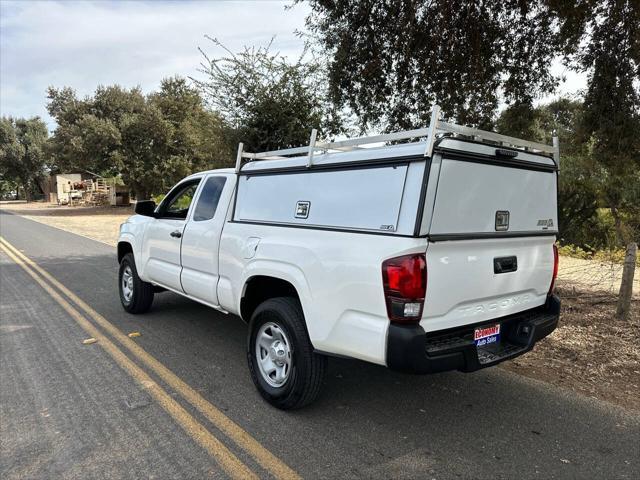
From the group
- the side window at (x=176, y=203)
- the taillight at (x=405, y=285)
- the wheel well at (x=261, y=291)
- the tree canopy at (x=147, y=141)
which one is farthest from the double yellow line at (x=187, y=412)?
the tree canopy at (x=147, y=141)

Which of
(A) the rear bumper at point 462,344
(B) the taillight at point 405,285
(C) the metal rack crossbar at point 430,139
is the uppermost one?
(C) the metal rack crossbar at point 430,139

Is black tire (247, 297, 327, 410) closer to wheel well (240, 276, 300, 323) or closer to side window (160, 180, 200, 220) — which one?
wheel well (240, 276, 300, 323)

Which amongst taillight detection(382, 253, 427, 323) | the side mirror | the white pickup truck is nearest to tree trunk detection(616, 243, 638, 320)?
the white pickup truck

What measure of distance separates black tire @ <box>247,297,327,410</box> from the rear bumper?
2.47ft

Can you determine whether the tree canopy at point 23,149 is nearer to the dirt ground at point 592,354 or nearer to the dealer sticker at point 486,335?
the dirt ground at point 592,354

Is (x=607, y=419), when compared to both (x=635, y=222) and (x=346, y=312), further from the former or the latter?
(x=635, y=222)

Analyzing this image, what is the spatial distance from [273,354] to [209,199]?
1.98 meters

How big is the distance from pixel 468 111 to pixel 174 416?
6858 millimetres

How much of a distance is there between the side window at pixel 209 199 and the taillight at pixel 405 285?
8.16 ft

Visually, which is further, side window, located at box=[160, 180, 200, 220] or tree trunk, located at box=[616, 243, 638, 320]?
tree trunk, located at box=[616, 243, 638, 320]

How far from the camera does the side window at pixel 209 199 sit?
493cm

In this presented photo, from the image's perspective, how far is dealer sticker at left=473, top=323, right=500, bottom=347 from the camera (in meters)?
3.43

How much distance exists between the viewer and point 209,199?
507 cm

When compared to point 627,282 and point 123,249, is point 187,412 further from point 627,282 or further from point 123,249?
point 627,282
